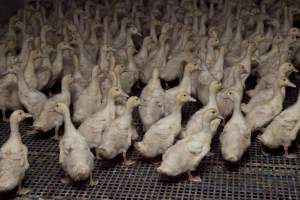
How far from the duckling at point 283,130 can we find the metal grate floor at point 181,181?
0.51 feet

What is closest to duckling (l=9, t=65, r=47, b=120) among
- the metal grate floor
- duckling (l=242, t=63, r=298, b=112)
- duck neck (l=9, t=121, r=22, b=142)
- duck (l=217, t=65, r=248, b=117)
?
the metal grate floor

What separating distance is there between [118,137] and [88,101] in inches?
35.8

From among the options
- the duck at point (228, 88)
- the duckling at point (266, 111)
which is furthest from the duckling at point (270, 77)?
the duckling at point (266, 111)

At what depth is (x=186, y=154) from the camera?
4336mm

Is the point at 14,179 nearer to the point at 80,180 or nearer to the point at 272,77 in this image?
the point at 80,180

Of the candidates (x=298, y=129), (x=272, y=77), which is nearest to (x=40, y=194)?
(x=298, y=129)

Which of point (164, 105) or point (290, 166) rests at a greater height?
point (164, 105)

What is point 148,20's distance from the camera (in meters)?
7.82

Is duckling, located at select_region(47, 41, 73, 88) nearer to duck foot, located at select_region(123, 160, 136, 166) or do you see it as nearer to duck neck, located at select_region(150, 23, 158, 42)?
duck neck, located at select_region(150, 23, 158, 42)

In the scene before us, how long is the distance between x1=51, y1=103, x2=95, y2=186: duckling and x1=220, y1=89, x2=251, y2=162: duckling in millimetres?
1259

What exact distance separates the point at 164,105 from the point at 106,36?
6.38ft

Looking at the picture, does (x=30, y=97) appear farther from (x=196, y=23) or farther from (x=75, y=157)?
(x=196, y=23)

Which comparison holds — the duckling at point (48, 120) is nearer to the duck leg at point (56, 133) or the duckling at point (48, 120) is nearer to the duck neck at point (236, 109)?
the duck leg at point (56, 133)

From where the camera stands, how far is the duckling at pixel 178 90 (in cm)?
535
